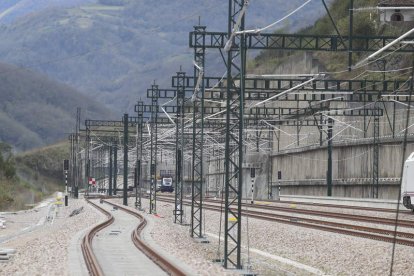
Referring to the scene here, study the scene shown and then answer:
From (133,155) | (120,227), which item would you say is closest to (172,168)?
(133,155)

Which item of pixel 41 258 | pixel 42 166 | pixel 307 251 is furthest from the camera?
pixel 42 166

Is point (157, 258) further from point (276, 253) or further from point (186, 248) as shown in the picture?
point (186, 248)

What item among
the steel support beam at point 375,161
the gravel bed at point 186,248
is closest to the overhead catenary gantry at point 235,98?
the steel support beam at point 375,161

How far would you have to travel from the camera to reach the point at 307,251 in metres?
28.5

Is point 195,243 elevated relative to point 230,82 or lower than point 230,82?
lower

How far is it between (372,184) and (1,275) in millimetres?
46326

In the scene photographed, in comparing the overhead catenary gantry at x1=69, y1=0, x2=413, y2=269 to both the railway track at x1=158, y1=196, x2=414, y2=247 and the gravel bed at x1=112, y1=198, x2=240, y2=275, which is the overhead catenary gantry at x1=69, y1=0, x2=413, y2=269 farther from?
the railway track at x1=158, y1=196, x2=414, y2=247

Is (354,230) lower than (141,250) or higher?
higher

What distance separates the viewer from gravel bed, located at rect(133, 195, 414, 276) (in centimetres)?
2319

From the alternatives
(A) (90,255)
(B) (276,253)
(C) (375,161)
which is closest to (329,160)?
(C) (375,161)

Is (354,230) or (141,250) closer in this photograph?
(141,250)

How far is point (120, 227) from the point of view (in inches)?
1673

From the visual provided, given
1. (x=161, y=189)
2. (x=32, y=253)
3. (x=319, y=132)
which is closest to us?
(x=32, y=253)

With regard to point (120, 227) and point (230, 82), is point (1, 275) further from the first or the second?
point (120, 227)
